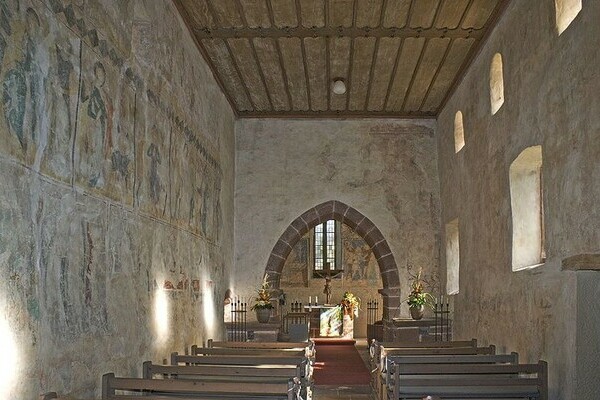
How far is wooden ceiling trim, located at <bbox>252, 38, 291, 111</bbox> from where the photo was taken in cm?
1161

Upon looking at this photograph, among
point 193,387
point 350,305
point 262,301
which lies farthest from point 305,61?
point 350,305

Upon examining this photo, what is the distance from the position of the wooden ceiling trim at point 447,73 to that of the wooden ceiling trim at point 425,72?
142 mm

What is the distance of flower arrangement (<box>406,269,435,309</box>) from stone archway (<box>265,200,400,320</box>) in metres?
0.42

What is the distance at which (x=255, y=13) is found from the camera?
33.6ft

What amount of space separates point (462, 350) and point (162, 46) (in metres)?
5.91

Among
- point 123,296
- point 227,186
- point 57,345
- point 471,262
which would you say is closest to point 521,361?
point 471,262

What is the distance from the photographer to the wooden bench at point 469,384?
729 cm

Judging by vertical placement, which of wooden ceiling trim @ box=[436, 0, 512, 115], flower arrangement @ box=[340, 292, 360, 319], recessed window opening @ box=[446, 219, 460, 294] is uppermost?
wooden ceiling trim @ box=[436, 0, 512, 115]

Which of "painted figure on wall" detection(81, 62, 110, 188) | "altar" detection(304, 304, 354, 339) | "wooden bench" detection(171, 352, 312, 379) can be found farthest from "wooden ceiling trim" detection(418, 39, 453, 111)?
"altar" detection(304, 304, 354, 339)

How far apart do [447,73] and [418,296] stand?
462 cm

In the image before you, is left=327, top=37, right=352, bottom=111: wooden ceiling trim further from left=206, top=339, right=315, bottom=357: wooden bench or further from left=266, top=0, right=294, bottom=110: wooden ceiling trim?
Result: left=206, top=339, right=315, bottom=357: wooden bench

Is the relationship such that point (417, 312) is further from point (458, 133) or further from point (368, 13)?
point (368, 13)

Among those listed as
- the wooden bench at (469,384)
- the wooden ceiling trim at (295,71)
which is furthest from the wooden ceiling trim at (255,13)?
the wooden bench at (469,384)

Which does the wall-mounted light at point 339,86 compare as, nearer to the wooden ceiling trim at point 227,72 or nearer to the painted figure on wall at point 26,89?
the wooden ceiling trim at point 227,72
